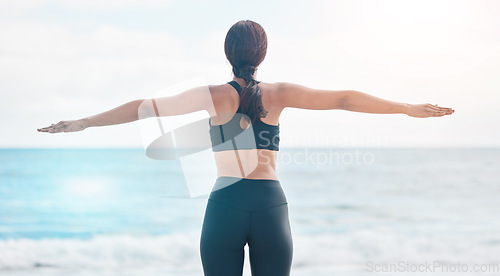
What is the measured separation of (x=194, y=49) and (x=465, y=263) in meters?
12.2

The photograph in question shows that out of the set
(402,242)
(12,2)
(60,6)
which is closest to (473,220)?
(402,242)

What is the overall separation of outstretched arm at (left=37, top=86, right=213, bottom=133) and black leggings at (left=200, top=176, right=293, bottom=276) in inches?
11.7

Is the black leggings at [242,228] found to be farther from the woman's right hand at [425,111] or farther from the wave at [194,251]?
the wave at [194,251]

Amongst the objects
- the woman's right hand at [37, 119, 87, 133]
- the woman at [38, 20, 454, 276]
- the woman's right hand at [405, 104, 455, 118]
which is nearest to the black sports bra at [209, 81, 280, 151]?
the woman at [38, 20, 454, 276]

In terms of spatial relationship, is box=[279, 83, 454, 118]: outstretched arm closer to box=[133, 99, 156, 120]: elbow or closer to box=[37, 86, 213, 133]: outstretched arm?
box=[37, 86, 213, 133]: outstretched arm

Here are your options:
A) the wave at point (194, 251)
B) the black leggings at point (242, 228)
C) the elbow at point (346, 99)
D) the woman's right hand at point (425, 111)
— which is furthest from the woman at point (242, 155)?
the wave at point (194, 251)

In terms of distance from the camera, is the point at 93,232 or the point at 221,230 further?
the point at 93,232

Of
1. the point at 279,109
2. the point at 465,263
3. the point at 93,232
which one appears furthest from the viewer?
the point at 93,232

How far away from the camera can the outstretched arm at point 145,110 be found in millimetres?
1694

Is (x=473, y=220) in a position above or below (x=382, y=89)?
below

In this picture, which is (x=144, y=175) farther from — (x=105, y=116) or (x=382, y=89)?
(x=105, y=116)

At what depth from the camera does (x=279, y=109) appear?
1.80 m

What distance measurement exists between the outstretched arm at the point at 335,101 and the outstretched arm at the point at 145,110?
307 millimetres

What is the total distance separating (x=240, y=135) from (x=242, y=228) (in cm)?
34
